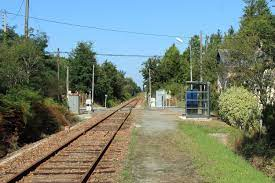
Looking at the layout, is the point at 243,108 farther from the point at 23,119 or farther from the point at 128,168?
the point at 128,168

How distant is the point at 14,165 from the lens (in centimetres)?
1519

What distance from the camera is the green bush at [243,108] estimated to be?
29734 millimetres

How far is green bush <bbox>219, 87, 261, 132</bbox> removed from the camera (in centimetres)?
2973

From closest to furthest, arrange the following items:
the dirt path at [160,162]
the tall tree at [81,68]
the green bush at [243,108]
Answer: the dirt path at [160,162] < the green bush at [243,108] < the tall tree at [81,68]

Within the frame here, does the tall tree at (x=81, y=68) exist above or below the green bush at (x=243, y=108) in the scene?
above

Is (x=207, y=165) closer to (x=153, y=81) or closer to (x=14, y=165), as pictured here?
(x=14, y=165)

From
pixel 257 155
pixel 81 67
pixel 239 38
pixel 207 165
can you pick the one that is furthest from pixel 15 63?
pixel 81 67

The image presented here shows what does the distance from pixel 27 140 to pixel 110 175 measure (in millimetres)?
11534

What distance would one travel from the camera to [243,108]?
29.9 meters

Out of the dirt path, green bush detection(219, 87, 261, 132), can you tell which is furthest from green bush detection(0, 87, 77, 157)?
green bush detection(219, 87, 261, 132)

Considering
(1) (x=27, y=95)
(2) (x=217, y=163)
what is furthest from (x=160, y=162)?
(1) (x=27, y=95)

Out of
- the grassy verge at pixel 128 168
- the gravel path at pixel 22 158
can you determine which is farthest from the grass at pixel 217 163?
the gravel path at pixel 22 158

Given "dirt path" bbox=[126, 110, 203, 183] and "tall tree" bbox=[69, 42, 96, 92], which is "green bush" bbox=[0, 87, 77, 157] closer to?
"dirt path" bbox=[126, 110, 203, 183]

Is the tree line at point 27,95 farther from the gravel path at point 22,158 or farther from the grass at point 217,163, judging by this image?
the grass at point 217,163
